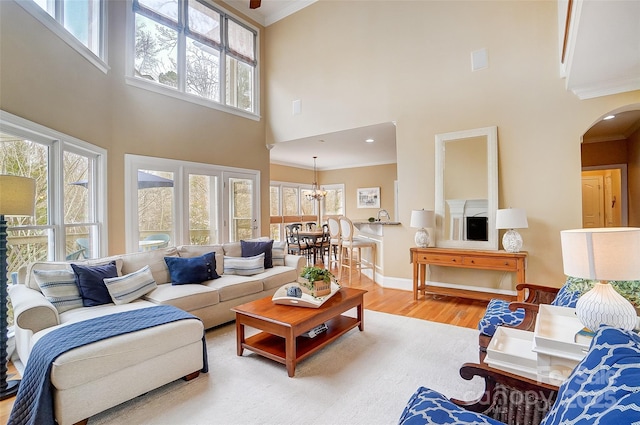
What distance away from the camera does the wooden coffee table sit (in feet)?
7.79

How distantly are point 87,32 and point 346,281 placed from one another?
5207mm

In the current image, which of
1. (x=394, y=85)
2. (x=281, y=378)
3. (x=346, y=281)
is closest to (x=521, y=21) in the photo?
(x=394, y=85)

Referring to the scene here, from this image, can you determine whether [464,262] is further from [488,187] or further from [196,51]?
[196,51]

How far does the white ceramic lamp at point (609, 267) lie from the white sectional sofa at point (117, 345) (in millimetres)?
2482

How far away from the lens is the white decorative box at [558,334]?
1394mm

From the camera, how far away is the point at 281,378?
93.0 inches

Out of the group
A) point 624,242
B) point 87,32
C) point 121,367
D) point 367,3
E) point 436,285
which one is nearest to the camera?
point 624,242

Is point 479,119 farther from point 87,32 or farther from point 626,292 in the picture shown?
point 87,32

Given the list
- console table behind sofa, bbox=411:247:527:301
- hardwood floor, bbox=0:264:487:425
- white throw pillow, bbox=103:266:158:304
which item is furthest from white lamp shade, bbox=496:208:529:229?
white throw pillow, bbox=103:266:158:304

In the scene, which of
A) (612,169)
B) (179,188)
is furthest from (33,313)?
(612,169)

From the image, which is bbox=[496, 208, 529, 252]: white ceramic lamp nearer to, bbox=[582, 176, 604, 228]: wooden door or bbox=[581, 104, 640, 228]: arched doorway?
bbox=[581, 104, 640, 228]: arched doorway

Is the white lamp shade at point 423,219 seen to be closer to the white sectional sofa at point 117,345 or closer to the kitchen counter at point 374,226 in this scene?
the kitchen counter at point 374,226

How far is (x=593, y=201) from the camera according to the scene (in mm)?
6938

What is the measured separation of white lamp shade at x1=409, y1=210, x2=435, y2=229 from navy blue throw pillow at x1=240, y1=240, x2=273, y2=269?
7.03 feet
